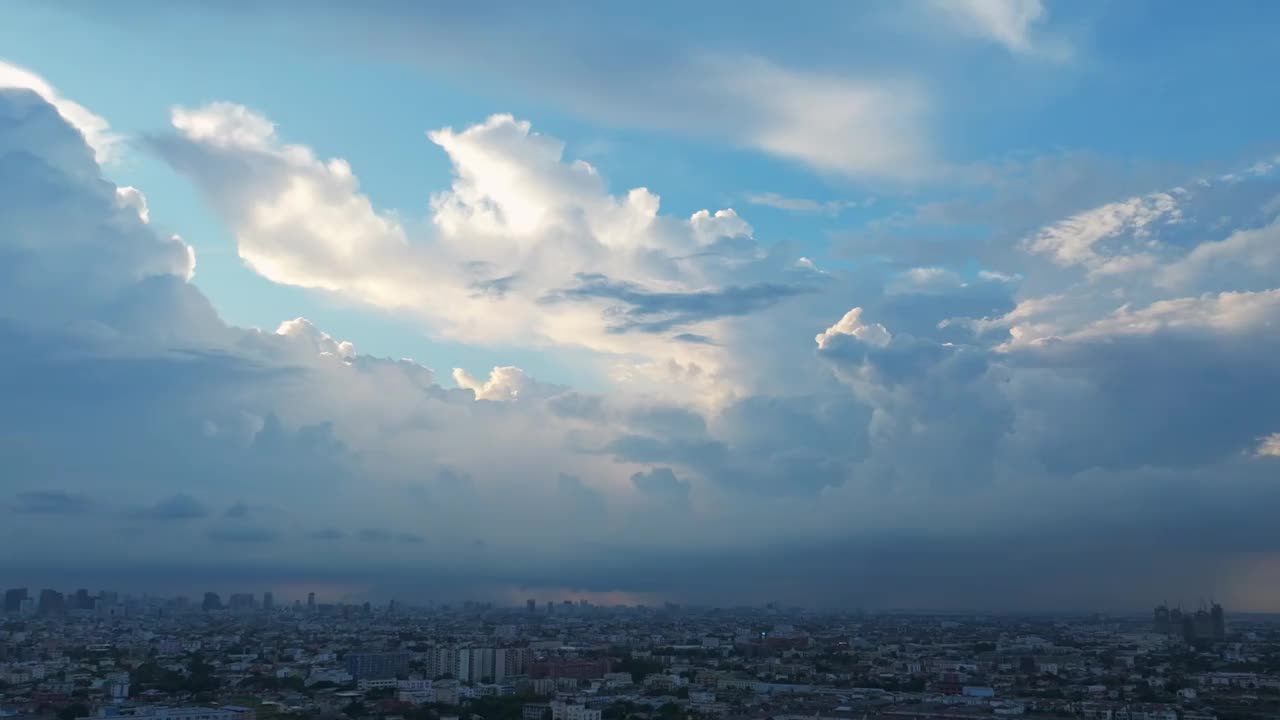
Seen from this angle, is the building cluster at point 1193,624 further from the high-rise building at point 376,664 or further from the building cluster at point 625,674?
the high-rise building at point 376,664

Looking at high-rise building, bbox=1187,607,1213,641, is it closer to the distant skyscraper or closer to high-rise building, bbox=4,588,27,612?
the distant skyscraper

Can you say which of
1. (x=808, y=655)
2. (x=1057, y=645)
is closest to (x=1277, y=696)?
(x=808, y=655)

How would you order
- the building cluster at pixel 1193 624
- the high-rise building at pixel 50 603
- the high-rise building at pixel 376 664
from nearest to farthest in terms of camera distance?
1. the high-rise building at pixel 376 664
2. the building cluster at pixel 1193 624
3. the high-rise building at pixel 50 603

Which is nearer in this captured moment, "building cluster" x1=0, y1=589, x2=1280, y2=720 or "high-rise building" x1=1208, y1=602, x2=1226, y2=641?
"building cluster" x1=0, y1=589, x2=1280, y2=720

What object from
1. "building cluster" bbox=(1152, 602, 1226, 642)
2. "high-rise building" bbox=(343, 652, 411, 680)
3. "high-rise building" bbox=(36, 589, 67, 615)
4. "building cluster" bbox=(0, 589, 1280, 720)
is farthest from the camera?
"high-rise building" bbox=(36, 589, 67, 615)

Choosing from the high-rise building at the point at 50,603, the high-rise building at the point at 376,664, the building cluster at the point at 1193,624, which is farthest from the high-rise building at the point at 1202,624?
the high-rise building at the point at 50,603

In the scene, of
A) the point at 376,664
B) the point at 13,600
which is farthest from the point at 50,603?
the point at 376,664

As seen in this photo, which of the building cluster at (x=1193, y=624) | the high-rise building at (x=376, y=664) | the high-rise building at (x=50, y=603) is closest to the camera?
the high-rise building at (x=376, y=664)

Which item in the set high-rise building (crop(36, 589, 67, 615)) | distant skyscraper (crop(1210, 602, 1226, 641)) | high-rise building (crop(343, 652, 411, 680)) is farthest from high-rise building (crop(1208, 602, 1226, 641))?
high-rise building (crop(36, 589, 67, 615))

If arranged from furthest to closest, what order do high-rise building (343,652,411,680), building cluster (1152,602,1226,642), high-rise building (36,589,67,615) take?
high-rise building (36,589,67,615), building cluster (1152,602,1226,642), high-rise building (343,652,411,680)
